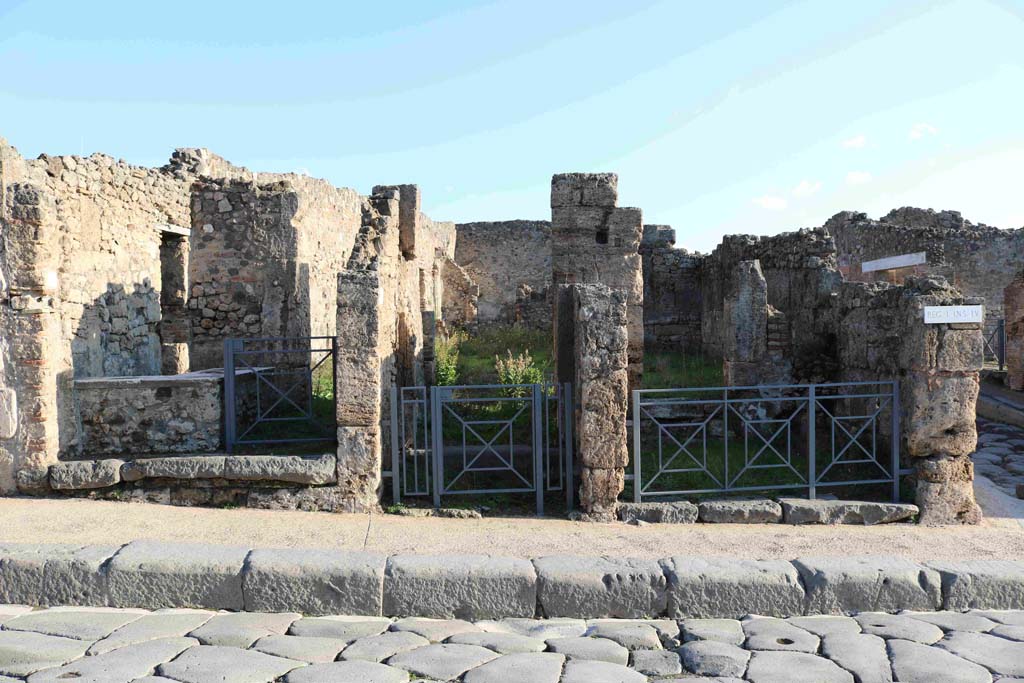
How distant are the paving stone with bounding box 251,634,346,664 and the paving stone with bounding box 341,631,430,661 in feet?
0.27

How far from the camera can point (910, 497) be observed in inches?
309

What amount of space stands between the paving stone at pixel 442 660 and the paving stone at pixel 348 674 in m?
0.10

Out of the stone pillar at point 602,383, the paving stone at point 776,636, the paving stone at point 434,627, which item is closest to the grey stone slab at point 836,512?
the stone pillar at point 602,383

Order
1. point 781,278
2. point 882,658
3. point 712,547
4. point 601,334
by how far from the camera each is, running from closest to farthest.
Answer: point 882,658 → point 712,547 → point 601,334 → point 781,278

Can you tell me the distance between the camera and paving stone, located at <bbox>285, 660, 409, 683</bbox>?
4.05 m

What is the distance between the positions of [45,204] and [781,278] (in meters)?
10.5

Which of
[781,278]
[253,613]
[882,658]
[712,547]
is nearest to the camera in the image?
[882,658]

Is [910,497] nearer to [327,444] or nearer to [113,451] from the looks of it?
[327,444]

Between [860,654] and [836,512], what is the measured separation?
301cm

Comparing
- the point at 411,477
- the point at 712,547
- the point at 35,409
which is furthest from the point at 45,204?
the point at 712,547

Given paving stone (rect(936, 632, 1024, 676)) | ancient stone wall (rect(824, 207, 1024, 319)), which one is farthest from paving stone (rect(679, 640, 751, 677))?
ancient stone wall (rect(824, 207, 1024, 319))

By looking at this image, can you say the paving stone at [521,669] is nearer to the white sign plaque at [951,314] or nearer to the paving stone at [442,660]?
the paving stone at [442,660]

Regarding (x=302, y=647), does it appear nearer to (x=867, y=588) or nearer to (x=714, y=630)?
(x=714, y=630)

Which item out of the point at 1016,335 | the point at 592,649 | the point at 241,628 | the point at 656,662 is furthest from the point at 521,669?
the point at 1016,335
